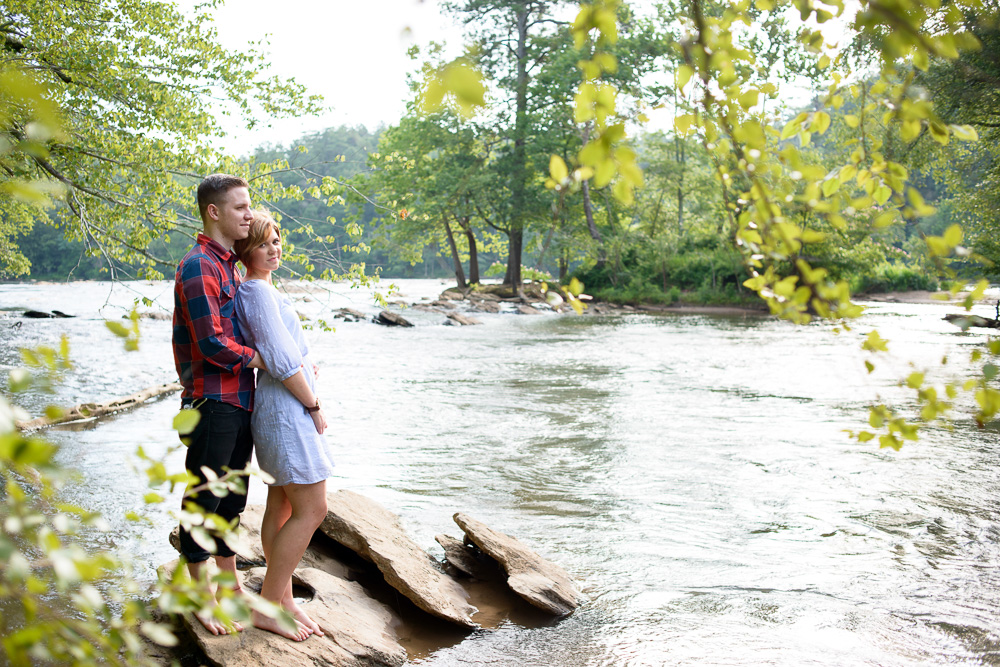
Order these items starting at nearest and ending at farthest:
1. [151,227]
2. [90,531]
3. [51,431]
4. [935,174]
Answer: [90,531] < [151,227] < [51,431] < [935,174]

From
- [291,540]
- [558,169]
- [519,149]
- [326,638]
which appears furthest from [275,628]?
[519,149]

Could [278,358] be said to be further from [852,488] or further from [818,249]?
[818,249]

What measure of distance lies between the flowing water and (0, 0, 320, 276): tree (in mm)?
1546

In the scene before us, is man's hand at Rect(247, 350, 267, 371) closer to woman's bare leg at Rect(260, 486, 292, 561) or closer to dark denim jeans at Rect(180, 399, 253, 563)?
dark denim jeans at Rect(180, 399, 253, 563)

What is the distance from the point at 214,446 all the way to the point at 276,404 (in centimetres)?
32

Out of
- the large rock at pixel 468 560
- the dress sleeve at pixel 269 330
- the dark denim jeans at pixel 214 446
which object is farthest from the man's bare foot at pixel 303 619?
the large rock at pixel 468 560

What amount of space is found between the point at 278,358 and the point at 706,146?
2.12m

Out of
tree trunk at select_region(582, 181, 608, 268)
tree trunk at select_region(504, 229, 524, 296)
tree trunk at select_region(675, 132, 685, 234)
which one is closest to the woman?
tree trunk at select_region(582, 181, 608, 268)

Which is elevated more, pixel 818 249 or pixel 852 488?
pixel 818 249

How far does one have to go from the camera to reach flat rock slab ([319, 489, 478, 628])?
441 centimetres

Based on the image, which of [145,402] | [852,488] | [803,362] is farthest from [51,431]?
[803,362]

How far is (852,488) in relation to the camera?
758 centimetres

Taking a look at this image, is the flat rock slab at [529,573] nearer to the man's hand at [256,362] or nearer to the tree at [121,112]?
the man's hand at [256,362]

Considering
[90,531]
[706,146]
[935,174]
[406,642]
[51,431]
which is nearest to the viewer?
[706,146]
